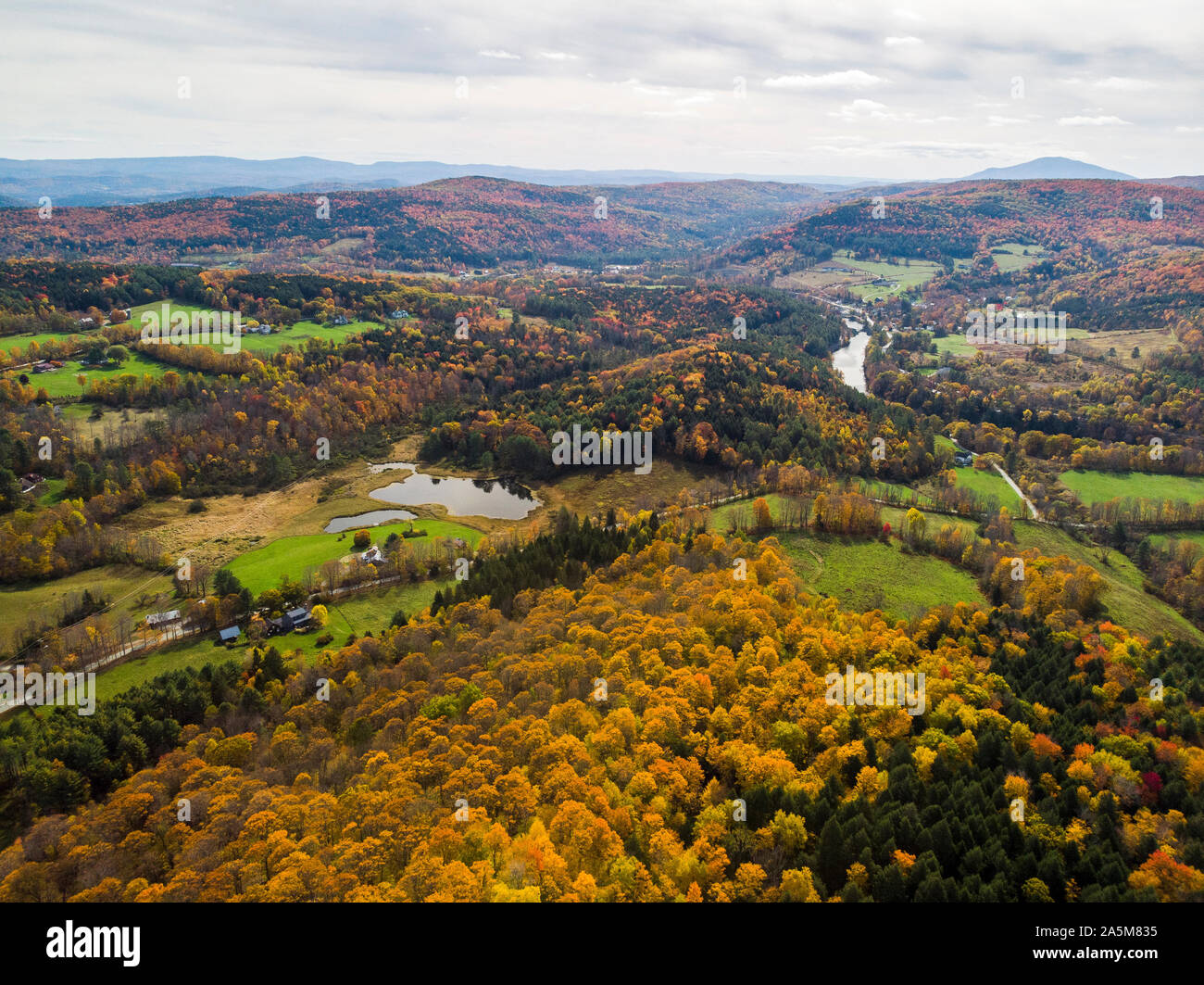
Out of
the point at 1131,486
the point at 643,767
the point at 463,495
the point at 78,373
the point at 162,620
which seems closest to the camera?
the point at 643,767

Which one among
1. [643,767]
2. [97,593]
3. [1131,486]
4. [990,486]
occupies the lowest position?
[643,767]

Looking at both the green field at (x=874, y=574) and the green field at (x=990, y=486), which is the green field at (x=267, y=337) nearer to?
the green field at (x=874, y=574)

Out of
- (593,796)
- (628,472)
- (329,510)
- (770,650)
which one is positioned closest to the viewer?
(593,796)

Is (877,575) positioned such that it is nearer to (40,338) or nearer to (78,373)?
(78,373)

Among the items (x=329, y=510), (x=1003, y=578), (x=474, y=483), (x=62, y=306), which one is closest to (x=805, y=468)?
(x=1003, y=578)

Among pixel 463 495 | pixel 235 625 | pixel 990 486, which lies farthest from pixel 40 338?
pixel 990 486
